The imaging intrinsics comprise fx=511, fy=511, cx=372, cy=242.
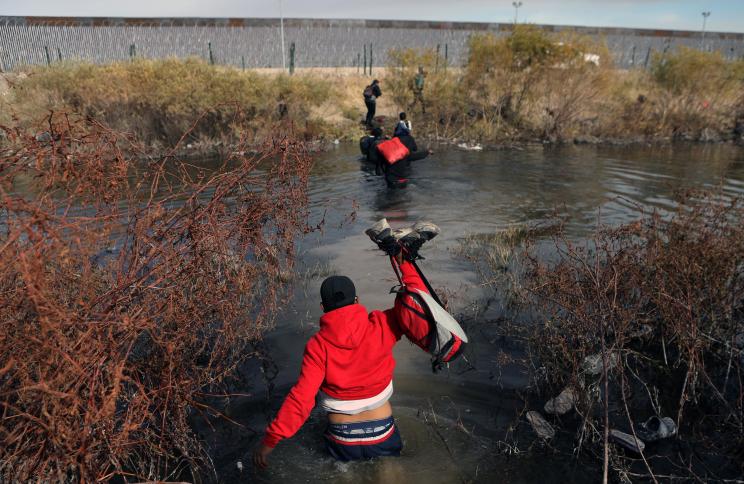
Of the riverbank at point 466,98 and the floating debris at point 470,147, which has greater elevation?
the riverbank at point 466,98

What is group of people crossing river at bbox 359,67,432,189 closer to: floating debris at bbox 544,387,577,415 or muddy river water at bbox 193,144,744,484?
muddy river water at bbox 193,144,744,484

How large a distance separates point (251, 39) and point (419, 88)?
18.4 metres

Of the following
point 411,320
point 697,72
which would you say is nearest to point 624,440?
point 411,320

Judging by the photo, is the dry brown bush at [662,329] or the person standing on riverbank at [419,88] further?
the person standing on riverbank at [419,88]

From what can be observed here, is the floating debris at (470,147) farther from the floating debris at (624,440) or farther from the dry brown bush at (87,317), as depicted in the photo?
the floating debris at (624,440)

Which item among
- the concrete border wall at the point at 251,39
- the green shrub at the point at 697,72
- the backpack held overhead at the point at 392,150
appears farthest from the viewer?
the concrete border wall at the point at 251,39

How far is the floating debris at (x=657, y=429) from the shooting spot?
417 centimetres

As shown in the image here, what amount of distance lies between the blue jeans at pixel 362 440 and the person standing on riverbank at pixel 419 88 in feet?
72.1

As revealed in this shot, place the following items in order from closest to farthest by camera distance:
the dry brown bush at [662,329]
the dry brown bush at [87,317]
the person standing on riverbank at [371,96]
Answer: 1. the dry brown bush at [87,317]
2. the dry brown bush at [662,329]
3. the person standing on riverbank at [371,96]

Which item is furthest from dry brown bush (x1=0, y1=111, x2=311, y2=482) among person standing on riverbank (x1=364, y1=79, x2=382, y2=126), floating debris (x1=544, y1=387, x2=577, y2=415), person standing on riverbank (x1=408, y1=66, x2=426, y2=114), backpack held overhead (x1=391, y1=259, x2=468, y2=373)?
person standing on riverbank (x1=408, y1=66, x2=426, y2=114)

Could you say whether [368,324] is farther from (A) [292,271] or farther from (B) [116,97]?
(B) [116,97]

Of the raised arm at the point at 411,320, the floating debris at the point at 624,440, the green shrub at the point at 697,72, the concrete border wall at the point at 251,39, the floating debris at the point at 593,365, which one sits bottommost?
the floating debris at the point at 624,440

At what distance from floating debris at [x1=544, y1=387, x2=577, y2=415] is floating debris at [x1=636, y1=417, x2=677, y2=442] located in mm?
579

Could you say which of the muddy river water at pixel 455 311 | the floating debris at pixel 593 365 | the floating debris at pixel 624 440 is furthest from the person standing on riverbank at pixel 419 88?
the floating debris at pixel 624 440
